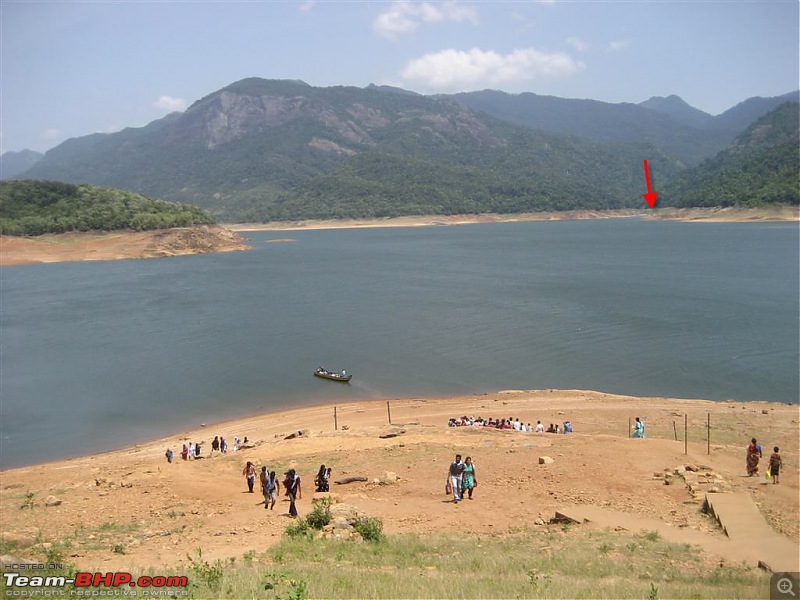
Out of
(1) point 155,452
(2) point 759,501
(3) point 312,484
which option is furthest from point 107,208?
(2) point 759,501

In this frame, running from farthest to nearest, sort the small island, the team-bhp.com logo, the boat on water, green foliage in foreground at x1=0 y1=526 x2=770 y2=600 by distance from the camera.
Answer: the small island
the boat on water
green foliage in foreground at x1=0 y1=526 x2=770 y2=600
the team-bhp.com logo

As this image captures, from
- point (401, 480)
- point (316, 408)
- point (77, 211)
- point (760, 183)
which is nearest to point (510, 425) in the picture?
point (401, 480)

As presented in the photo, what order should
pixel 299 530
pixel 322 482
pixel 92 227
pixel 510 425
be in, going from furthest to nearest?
1. pixel 92 227
2. pixel 510 425
3. pixel 322 482
4. pixel 299 530

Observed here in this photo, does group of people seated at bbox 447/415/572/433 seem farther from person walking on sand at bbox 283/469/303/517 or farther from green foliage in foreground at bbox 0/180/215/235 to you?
green foliage in foreground at bbox 0/180/215/235

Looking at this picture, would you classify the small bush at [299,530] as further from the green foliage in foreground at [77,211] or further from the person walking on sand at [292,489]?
the green foliage in foreground at [77,211]

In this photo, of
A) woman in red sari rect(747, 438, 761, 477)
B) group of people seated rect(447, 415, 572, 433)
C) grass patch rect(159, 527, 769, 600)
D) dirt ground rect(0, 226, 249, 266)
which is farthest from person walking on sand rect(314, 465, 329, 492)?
dirt ground rect(0, 226, 249, 266)

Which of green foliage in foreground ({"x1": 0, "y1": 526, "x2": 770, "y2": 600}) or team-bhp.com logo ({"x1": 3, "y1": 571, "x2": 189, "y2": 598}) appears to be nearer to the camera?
team-bhp.com logo ({"x1": 3, "y1": 571, "x2": 189, "y2": 598})

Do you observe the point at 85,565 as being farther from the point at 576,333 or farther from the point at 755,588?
the point at 576,333

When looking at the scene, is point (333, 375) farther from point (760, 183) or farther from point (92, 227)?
point (760, 183)
